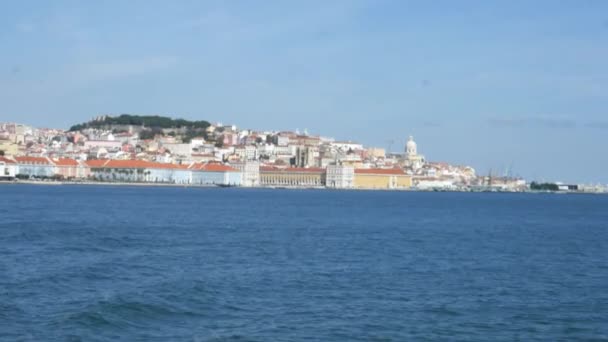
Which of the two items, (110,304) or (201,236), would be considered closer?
(110,304)

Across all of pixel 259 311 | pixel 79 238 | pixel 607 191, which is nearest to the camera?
pixel 259 311

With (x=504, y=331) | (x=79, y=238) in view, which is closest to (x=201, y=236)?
(x=79, y=238)

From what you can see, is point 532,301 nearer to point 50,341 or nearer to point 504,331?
point 504,331

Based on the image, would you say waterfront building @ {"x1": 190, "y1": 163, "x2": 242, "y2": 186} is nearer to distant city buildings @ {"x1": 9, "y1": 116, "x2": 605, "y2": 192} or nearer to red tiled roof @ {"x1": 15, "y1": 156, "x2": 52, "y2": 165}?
distant city buildings @ {"x1": 9, "y1": 116, "x2": 605, "y2": 192}

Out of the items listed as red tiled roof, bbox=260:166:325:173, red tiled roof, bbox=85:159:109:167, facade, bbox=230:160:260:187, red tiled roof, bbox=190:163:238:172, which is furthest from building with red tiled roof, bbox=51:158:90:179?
red tiled roof, bbox=260:166:325:173

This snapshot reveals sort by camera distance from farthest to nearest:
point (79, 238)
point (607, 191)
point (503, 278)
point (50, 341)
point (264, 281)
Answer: point (607, 191), point (79, 238), point (503, 278), point (264, 281), point (50, 341)
